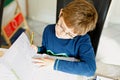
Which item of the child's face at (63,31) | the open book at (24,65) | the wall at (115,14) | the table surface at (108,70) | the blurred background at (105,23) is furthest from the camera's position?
the wall at (115,14)

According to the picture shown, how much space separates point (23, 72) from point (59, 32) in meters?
0.27

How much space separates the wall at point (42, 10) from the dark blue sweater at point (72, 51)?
157 cm

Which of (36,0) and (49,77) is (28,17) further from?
(49,77)

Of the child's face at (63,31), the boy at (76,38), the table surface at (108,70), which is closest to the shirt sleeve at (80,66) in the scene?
the boy at (76,38)

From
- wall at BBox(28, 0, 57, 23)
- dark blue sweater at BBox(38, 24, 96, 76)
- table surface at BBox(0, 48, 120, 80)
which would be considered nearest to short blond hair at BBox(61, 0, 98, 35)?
dark blue sweater at BBox(38, 24, 96, 76)

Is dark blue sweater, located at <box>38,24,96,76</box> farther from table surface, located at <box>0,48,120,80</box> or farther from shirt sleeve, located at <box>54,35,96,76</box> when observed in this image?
table surface, located at <box>0,48,120,80</box>

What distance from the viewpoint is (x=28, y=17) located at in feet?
9.20

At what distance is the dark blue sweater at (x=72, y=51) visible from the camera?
2.86 feet

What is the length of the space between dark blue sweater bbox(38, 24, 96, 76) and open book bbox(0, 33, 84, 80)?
35mm

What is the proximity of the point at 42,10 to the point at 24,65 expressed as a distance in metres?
1.96

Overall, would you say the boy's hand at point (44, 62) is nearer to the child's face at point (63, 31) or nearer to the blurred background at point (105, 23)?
the child's face at point (63, 31)

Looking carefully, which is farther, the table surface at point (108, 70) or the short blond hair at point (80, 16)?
the table surface at point (108, 70)

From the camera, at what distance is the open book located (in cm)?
79

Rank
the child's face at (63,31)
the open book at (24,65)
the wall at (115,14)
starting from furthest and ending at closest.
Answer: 1. the wall at (115,14)
2. the child's face at (63,31)
3. the open book at (24,65)
